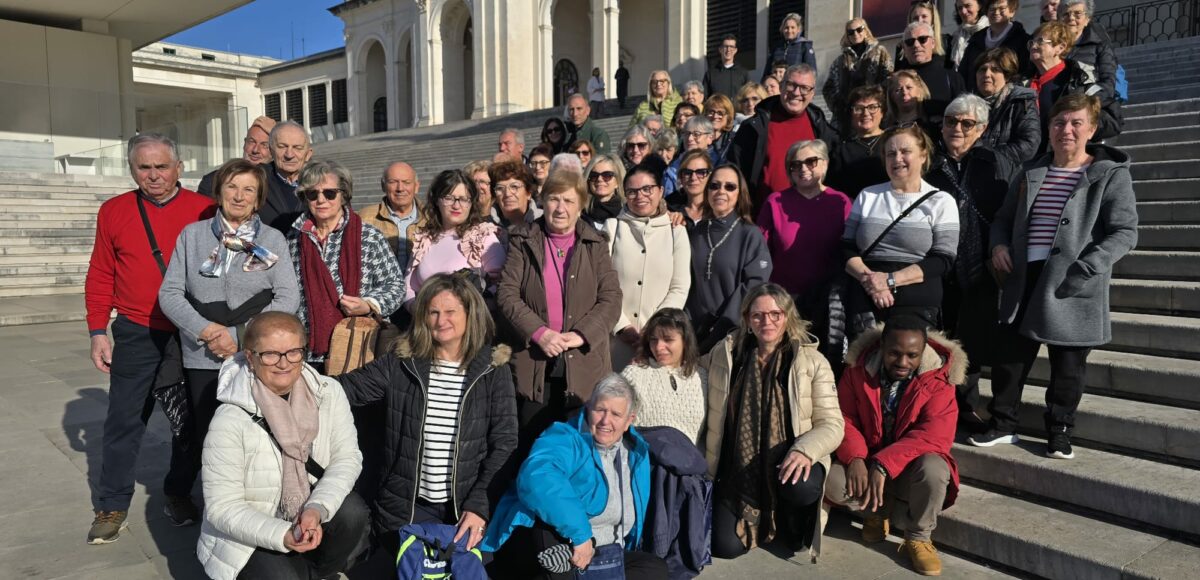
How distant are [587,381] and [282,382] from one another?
4.62 feet

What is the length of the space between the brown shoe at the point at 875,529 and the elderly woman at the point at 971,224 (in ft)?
2.72

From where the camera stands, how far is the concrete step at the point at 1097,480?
3.31 meters

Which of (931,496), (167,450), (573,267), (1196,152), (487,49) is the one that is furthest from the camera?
(487,49)

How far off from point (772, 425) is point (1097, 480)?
1.44 meters

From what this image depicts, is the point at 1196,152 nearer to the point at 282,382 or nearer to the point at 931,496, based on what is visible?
the point at 931,496

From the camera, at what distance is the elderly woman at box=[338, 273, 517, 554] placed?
133 inches

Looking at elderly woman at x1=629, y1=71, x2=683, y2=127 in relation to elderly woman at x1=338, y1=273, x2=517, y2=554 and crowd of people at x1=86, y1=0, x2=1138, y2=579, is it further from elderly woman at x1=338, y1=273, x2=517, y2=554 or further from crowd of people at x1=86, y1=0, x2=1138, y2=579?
elderly woman at x1=338, y1=273, x2=517, y2=554

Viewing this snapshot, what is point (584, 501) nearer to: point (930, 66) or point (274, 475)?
point (274, 475)

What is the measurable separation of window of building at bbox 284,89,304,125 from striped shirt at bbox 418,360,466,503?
1687 inches

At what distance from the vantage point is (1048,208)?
390 centimetres

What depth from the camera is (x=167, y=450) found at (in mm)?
5227

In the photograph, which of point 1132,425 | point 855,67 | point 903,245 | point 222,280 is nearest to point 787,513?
point 903,245

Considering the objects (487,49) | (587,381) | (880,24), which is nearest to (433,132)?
→ (487,49)

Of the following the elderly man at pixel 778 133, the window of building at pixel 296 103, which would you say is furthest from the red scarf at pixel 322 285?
the window of building at pixel 296 103
